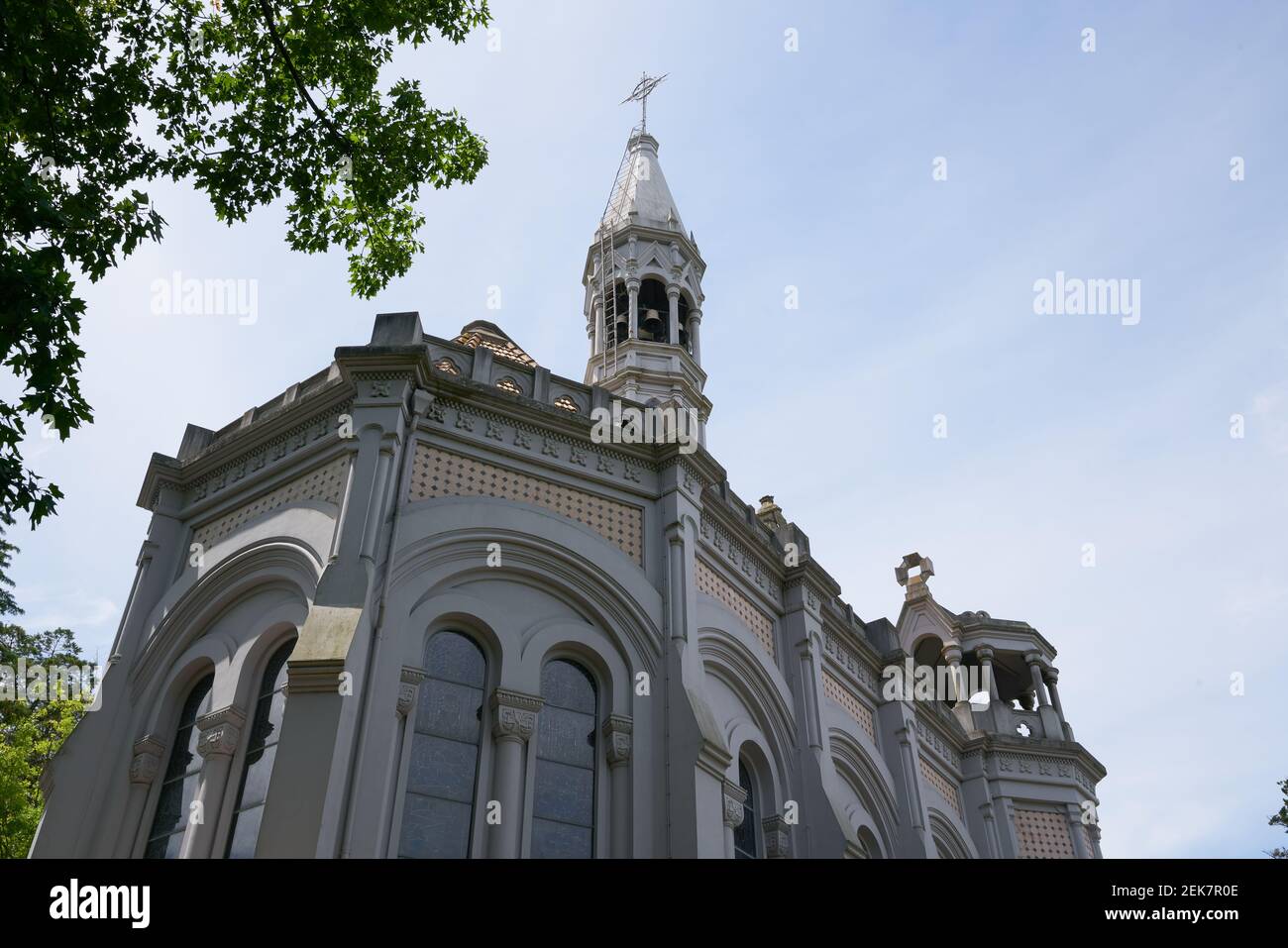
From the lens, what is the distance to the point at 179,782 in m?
13.9

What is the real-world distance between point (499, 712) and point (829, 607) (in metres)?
8.52

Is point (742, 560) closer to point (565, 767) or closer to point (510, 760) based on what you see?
point (565, 767)

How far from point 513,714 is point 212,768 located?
3.77 m

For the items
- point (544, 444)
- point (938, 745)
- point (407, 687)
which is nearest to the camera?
point (407, 687)

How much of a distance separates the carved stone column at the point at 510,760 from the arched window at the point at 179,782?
3.78 m

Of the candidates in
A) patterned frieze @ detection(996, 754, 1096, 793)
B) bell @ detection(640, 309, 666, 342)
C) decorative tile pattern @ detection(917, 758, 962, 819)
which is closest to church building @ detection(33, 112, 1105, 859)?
decorative tile pattern @ detection(917, 758, 962, 819)

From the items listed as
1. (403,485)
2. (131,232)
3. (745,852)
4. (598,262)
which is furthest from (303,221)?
(598,262)

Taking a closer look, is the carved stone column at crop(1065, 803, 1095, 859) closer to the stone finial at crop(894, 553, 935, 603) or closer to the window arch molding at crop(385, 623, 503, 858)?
the stone finial at crop(894, 553, 935, 603)

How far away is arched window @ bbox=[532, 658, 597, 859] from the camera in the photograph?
13.4 m

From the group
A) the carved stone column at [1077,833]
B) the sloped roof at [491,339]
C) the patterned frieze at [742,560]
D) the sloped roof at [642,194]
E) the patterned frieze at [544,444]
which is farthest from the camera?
the sloped roof at [642,194]

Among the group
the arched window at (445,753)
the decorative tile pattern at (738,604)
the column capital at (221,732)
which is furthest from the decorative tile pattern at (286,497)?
the decorative tile pattern at (738,604)

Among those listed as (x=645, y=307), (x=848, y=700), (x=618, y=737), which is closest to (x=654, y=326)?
(x=645, y=307)

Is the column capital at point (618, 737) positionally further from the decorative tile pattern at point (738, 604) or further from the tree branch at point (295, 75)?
the tree branch at point (295, 75)

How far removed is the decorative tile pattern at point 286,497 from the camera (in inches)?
566
